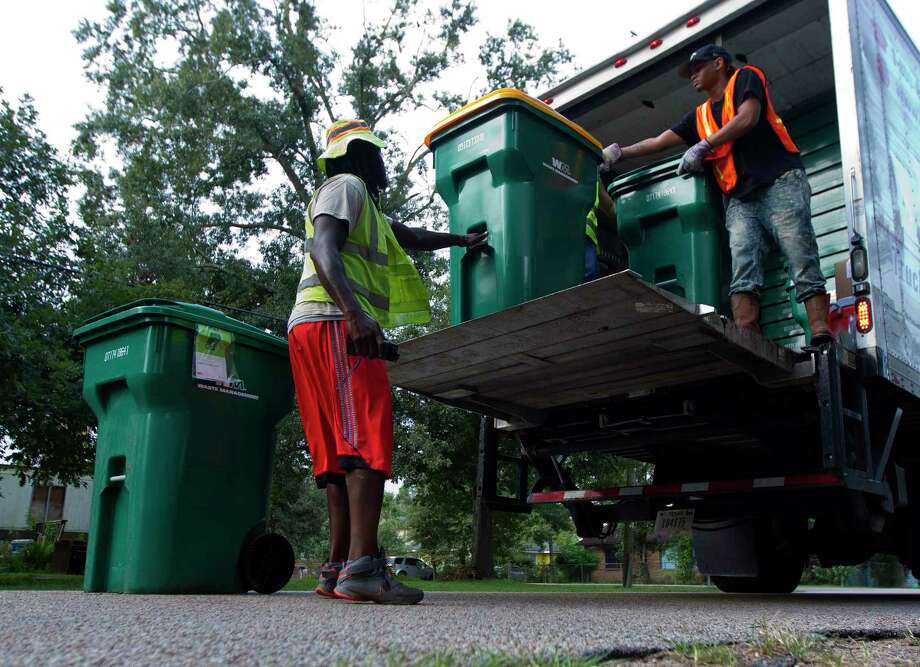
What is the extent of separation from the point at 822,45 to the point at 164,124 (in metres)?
16.6

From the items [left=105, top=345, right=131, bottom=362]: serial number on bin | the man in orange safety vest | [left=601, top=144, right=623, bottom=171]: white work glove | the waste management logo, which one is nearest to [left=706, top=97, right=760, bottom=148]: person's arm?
the man in orange safety vest

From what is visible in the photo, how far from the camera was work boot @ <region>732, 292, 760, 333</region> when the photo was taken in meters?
3.85

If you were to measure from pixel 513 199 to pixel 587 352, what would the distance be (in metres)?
0.80

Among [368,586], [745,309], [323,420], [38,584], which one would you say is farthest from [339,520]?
[38,584]

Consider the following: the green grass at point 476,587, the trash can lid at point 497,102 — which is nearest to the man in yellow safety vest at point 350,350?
the trash can lid at point 497,102

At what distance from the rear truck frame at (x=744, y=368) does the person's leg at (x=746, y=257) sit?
251 millimetres

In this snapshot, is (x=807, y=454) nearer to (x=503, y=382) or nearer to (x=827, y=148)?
(x=503, y=382)

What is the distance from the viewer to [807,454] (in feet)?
14.0

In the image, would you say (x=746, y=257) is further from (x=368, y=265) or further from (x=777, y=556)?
(x=777, y=556)

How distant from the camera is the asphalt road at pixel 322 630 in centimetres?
153

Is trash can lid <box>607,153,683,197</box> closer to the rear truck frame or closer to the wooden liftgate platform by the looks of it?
the rear truck frame

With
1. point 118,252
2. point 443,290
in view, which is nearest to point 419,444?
point 443,290

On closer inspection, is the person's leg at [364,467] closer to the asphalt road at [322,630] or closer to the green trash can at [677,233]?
the asphalt road at [322,630]

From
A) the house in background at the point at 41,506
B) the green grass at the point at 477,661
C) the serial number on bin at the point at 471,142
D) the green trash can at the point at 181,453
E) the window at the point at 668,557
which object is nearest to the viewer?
the green grass at the point at 477,661
